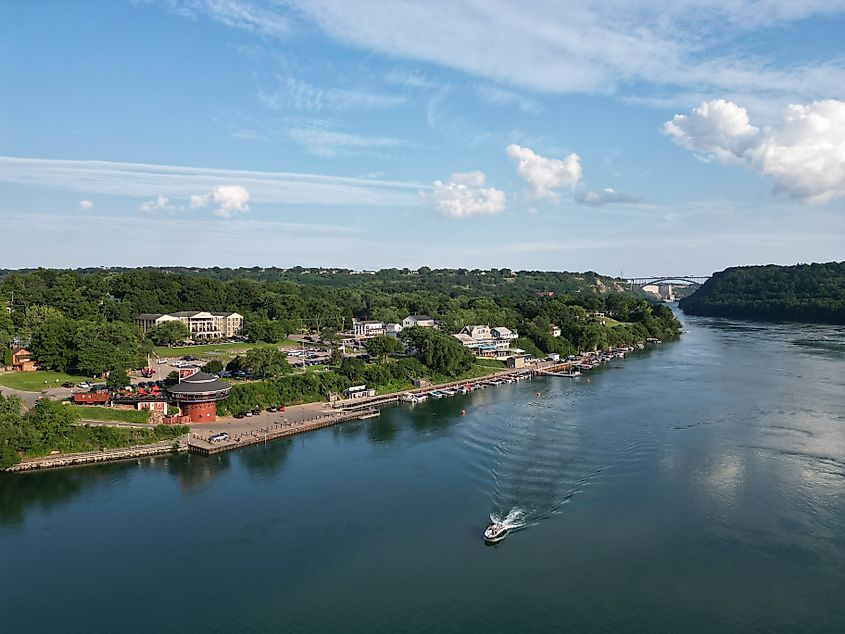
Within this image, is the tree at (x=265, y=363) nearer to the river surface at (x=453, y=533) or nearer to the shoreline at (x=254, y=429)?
the shoreline at (x=254, y=429)

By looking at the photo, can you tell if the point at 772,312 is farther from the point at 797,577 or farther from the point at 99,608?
the point at 99,608

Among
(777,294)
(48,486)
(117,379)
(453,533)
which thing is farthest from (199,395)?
(777,294)

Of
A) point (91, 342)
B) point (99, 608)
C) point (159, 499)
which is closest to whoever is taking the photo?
point (99, 608)

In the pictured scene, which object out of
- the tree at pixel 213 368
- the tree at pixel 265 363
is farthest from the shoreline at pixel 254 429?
the tree at pixel 213 368

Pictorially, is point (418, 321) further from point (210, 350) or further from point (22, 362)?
point (22, 362)

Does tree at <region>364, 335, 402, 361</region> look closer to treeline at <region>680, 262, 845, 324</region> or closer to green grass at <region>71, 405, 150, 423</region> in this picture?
green grass at <region>71, 405, 150, 423</region>

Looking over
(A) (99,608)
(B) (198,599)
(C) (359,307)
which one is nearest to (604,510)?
(B) (198,599)
